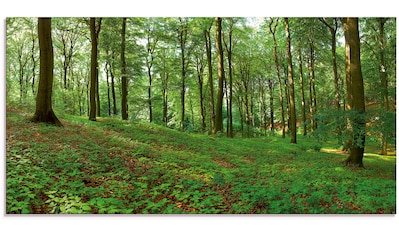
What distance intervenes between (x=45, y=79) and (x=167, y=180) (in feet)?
12.5

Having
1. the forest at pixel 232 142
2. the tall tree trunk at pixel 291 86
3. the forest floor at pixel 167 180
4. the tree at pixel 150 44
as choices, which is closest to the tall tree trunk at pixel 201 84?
the tree at pixel 150 44

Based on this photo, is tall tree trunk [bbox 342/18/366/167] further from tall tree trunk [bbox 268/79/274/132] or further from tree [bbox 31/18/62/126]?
tree [bbox 31/18/62/126]

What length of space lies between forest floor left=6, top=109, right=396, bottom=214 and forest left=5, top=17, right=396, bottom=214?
2cm

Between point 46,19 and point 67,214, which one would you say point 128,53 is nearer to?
point 46,19

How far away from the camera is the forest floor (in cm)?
364

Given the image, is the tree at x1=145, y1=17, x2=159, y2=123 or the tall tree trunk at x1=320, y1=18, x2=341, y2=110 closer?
the tall tree trunk at x1=320, y1=18, x2=341, y2=110

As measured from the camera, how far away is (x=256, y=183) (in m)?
4.25

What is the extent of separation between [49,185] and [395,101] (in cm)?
603

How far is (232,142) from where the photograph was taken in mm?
6879

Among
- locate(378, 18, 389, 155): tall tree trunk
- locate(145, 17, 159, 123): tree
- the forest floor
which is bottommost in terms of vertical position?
the forest floor

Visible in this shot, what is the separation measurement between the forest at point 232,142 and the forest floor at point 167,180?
2 cm

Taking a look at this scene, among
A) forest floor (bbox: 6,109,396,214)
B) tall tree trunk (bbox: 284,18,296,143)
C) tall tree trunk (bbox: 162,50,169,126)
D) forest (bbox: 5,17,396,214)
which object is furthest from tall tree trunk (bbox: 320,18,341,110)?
tall tree trunk (bbox: 162,50,169,126)

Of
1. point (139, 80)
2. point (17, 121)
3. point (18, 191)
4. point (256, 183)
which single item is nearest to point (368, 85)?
point (256, 183)

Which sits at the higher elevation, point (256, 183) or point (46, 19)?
point (46, 19)
